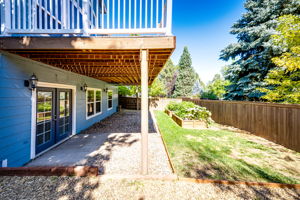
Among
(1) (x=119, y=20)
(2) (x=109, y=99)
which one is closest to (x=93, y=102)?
(2) (x=109, y=99)

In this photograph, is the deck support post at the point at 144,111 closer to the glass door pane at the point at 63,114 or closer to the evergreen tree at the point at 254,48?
the glass door pane at the point at 63,114

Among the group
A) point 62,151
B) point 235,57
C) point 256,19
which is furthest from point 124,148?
point 256,19

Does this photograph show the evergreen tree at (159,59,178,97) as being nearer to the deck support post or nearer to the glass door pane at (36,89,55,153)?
the glass door pane at (36,89,55,153)

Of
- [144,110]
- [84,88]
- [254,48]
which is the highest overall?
[254,48]

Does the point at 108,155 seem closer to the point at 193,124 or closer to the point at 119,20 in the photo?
the point at 119,20

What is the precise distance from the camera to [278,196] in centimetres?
214

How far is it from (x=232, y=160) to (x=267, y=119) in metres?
3.07

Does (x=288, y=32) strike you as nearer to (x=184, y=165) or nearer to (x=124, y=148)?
(x=184, y=165)

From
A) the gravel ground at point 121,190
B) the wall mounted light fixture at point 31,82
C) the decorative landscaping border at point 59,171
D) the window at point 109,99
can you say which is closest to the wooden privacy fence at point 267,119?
the gravel ground at point 121,190

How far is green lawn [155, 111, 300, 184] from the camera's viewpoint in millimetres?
2695

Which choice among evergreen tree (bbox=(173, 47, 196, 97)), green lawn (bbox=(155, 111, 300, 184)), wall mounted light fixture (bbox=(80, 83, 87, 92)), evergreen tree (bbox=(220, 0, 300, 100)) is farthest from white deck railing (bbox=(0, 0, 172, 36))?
evergreen tree (bbox=(173, 47, 196, 97))

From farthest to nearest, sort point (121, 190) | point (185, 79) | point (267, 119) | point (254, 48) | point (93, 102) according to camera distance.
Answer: point (185, 79), point (254, 48), point (93, 102), point (267, 119), point (121, 190)

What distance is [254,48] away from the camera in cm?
839

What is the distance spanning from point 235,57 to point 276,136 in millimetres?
6740
